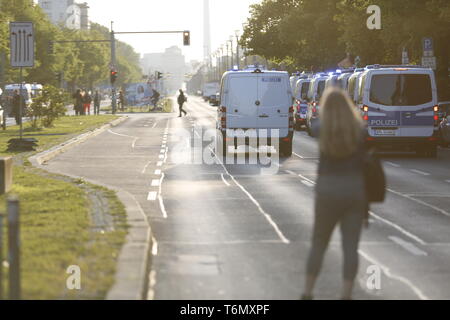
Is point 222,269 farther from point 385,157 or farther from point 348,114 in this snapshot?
point 385,157

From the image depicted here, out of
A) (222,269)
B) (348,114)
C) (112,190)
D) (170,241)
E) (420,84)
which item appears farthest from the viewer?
(420,84)

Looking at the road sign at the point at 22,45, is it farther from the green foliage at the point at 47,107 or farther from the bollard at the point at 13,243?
the bollard at the point at 13,243

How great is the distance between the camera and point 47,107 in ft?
122

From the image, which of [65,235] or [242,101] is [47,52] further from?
[65,235]

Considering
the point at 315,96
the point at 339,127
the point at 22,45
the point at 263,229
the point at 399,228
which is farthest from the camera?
the point at 315,96

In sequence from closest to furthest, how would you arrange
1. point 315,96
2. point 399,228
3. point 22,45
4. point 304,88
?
point 399,228
point 22,45
point 315,96
point 304,88

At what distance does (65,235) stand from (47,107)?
1115 inches

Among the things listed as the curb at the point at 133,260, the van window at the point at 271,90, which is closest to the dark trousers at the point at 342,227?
the curb at the point at 133,260

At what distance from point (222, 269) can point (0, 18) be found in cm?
4018

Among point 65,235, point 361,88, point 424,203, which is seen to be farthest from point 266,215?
point 361,88

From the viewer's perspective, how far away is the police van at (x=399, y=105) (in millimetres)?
23172

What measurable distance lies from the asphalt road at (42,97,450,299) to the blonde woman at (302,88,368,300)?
2.10 ft

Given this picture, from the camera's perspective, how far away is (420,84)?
23.2 metres

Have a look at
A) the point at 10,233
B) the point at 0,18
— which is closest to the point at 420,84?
the point at 10,233
